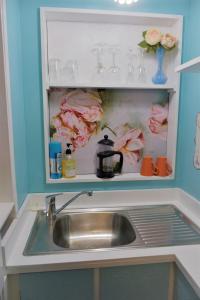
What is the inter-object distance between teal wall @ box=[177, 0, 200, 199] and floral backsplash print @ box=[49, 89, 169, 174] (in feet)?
0.43

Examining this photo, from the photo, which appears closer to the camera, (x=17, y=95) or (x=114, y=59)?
(x=17, y=95)

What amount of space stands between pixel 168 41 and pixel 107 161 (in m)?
0.90

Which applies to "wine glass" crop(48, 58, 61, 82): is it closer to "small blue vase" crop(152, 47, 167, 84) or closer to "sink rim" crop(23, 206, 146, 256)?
"small blue vase" crop(152, 47, 167, 84)

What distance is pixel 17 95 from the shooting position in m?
1.30

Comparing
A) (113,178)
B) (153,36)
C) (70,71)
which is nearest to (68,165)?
(113,178)

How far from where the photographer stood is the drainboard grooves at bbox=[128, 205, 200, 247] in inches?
47.3

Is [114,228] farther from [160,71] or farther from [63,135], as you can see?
[160,71]

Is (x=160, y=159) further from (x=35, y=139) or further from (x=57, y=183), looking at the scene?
(x=35, y=139)

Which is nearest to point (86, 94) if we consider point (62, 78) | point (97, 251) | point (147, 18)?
point (62, 78)

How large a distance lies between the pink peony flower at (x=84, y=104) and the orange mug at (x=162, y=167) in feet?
1.79

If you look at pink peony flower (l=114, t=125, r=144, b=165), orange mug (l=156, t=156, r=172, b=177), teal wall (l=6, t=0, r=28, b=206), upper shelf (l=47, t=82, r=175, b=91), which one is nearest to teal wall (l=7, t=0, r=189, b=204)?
teal wall (l=6, t=0, r=28, b=206)

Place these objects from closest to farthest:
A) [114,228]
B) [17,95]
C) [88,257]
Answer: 1. [88,257]
2. [17,95]
3. [114,228]

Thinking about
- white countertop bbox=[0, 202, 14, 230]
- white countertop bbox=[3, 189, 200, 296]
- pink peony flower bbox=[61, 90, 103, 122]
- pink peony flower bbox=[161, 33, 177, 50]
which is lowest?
white countertop bbox=[3, 189, 200, 296]

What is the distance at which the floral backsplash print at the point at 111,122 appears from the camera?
5.14ft
